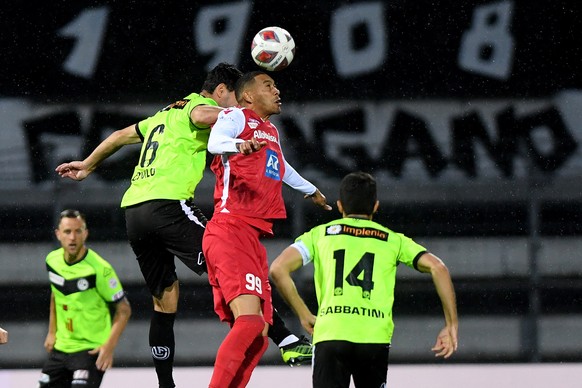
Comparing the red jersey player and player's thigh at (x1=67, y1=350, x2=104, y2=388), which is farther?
player's thigh at (x1=67, y1=350, x2=104, y2=388)

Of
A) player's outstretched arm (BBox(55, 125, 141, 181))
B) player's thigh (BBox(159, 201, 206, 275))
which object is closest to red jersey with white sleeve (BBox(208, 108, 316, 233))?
player's thigh (BBox(159, 201, 206, 275))

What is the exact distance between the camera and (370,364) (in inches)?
142

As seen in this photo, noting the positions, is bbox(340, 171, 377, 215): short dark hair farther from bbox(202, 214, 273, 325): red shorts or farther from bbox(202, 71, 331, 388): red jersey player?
bbox(202, 214, 273, 325): red shorts

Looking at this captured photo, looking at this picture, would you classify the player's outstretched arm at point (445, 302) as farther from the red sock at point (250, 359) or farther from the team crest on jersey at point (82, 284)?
the team crest on jersey at point (82, 284)

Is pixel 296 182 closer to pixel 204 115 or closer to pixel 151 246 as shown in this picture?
pixel 204 115

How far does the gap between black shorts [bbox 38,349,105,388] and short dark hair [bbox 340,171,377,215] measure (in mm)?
2984

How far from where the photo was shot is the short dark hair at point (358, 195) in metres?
3.67

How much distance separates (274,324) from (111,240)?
4.74 meters

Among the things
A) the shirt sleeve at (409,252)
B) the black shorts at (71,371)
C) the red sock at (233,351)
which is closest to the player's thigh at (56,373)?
the black shorts at (71,371)

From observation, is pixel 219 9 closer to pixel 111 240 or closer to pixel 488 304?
pixel 111 240

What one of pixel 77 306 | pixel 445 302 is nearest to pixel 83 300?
pixel 77 306

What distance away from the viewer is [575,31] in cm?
946

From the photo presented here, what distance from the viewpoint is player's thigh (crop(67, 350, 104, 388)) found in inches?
243

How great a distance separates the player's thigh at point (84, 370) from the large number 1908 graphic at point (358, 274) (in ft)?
9.77
